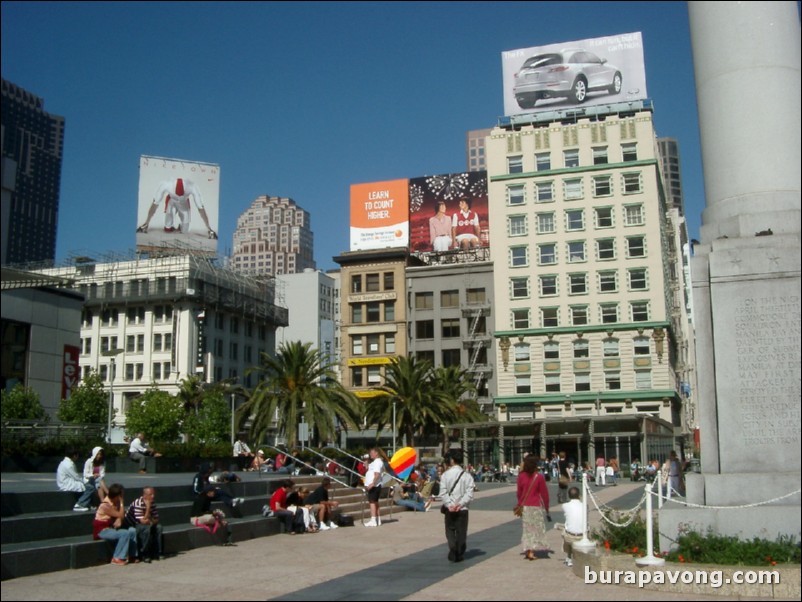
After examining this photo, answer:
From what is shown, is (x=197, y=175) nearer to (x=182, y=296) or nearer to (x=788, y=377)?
(x=182, y=296)

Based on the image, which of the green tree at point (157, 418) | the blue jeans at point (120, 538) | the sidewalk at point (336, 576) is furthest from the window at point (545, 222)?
the blue jeans at point (120, 538)

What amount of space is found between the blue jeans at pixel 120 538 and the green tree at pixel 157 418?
59675 mm

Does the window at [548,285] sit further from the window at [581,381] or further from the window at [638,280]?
the window at [581,381]

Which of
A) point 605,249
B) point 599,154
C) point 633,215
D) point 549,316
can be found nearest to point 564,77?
point 599,154

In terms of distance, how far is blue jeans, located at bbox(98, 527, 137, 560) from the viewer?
14.4 meters

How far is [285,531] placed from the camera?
68.1 ft

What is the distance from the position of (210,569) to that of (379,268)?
2966 inches

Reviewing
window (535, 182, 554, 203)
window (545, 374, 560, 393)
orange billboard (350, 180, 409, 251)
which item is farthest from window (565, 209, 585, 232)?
orange billboard (350, 180, 409, 251)

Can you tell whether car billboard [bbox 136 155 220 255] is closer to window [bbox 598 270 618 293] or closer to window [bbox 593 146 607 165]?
window [bbox 593 146 607 165]

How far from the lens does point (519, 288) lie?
247ft

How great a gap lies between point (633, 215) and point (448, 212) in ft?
85.5

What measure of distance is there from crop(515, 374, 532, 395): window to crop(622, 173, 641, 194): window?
17.9m

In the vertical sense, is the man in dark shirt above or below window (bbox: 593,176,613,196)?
below

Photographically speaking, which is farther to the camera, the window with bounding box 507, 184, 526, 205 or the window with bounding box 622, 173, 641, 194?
the window with bounding box 507, 184, 526, 205
